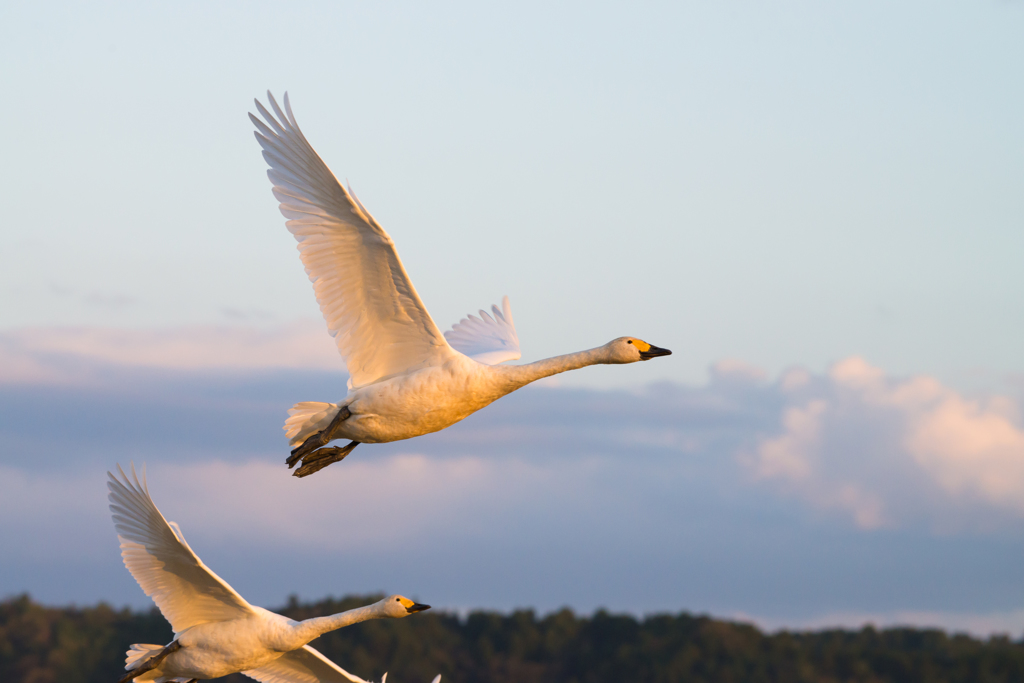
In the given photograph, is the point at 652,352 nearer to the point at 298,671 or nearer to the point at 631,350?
the point at 631,350

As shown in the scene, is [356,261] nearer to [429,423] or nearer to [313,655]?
[429,423]

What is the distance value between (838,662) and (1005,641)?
1042 centimetres

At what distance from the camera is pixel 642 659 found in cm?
6625

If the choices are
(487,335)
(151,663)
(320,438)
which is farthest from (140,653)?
(487,335)

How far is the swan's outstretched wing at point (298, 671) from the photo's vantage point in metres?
17.8

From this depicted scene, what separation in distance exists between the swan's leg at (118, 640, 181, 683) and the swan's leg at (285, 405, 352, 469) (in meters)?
3.09

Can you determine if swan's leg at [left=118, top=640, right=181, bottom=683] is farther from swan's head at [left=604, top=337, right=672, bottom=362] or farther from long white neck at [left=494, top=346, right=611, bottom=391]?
swan's head at [left=604, top=337, right=672, bottom=362]

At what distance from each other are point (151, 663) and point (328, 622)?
2.29 m

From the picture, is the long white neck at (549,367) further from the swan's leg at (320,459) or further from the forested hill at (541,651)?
the forested hill at (541,651)

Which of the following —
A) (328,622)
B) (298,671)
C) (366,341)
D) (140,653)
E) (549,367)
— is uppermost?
(366,341)

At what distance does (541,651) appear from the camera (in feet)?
225

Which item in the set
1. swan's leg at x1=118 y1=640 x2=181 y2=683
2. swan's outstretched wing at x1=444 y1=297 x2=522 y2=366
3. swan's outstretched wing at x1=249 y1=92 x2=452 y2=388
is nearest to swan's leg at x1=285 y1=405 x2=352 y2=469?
swan's outstretched wing at x1=249 y1=92 x2=452 y2=388

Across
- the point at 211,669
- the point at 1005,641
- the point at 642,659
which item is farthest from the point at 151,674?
the point at 1005,641

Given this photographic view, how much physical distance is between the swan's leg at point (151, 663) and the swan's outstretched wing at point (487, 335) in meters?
6.20
